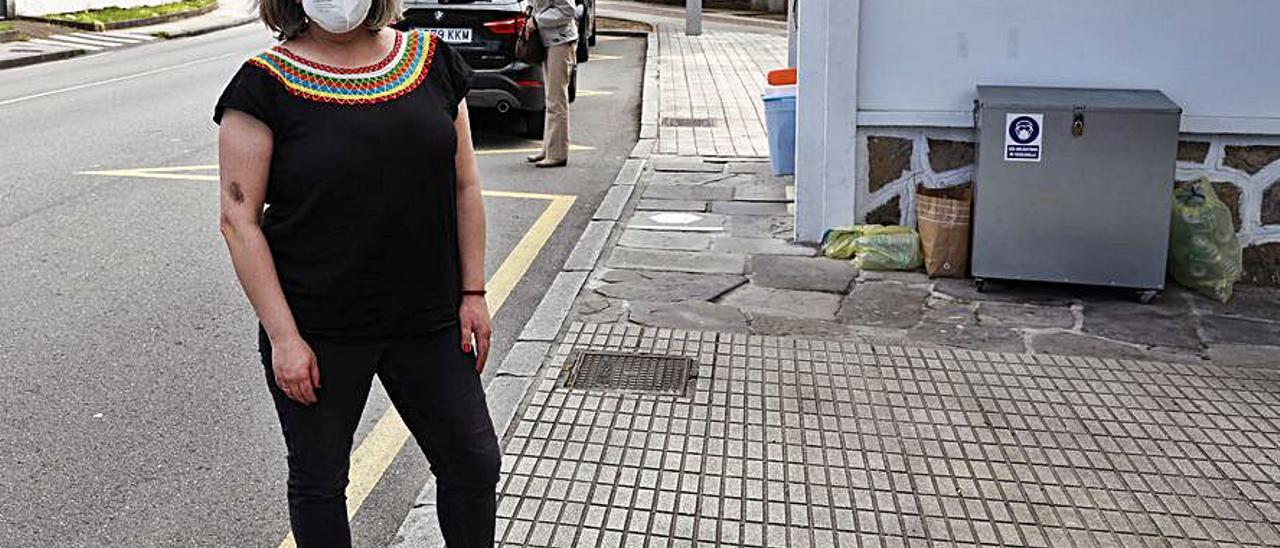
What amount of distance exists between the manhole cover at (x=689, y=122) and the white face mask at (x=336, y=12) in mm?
9241

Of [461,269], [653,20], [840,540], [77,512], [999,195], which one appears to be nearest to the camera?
[461,269]

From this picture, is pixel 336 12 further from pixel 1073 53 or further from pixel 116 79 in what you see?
pixel 116 79

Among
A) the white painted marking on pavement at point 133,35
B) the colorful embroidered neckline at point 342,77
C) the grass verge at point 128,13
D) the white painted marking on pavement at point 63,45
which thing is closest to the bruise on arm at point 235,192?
the colorful embroidered neckline at point 342,77

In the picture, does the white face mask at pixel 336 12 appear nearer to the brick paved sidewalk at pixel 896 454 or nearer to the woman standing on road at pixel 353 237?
the woman standing on road at pixel 353 237

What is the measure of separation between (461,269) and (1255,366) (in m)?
3.70

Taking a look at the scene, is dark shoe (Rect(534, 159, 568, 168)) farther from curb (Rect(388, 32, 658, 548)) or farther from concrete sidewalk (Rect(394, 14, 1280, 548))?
concrete sidewalk (Rect(394, 14, 1280, 548))

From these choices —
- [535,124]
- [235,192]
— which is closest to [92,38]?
[535,124]

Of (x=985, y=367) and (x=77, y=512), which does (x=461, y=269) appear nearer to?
(x=77, y=512)

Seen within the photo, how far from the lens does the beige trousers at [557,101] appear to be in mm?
9648

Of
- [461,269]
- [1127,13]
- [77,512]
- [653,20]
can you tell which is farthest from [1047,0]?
[653,20]

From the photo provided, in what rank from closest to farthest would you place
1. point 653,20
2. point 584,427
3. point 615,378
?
point 584,427 → point 615,378 → point 653,20

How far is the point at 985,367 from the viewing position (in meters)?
5.04

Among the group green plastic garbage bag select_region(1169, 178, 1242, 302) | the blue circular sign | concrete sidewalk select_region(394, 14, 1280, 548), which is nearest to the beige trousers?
concrete sidewalk select_region(394, 14, 1280, 548)

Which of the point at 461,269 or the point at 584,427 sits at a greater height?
the point at 461,269
